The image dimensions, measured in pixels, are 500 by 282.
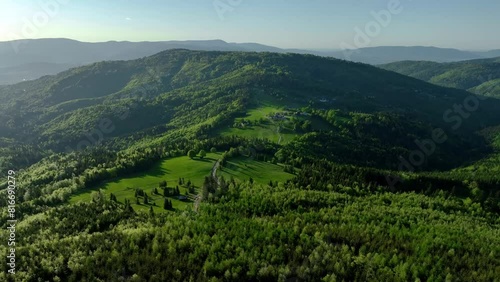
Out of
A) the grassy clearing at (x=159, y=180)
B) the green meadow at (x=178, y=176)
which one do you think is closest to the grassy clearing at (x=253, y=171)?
the green meadow at (x=178, y=176)

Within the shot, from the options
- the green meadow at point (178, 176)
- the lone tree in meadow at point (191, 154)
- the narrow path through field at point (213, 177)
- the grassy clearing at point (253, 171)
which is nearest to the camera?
the narrow path through field at point (213, 177)

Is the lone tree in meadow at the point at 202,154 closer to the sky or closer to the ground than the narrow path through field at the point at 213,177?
closer to the sky

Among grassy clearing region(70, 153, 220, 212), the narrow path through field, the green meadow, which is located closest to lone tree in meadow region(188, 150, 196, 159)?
the green meadow

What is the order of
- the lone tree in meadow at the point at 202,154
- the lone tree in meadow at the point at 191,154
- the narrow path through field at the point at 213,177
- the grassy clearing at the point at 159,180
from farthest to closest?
the lone tree in meadow at the point at 191,154 → the lone tree in meadow at the point at 202,154 → the grassy clearing at the point at 159,180 → the narrow path through field at the point at 213,177

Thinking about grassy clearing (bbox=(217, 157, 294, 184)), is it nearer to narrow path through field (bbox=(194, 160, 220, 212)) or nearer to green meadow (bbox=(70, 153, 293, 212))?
green meadow (bbox=(70, 153, 293, 212))

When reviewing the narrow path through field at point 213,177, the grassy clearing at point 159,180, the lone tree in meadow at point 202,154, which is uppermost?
the lone tree in meadow at point 202,154

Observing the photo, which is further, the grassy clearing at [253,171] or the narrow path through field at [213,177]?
the grassy clearing at [253,171]

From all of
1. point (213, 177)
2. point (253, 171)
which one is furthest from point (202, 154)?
point (253, 171)

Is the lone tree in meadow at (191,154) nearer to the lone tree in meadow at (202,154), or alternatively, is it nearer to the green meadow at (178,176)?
the green meadow at (178,176)

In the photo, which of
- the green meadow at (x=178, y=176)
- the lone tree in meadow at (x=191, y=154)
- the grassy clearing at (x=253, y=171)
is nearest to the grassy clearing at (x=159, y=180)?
the green meadow at (x=178, y=176)

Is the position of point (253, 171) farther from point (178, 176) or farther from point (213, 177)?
point (178, 176)
